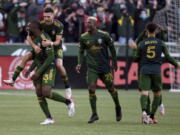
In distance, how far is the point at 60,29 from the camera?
674 inches

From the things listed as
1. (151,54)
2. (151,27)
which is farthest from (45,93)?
(151,27)

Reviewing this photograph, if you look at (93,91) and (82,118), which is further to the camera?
(82,118)

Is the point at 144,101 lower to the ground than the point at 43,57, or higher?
lower

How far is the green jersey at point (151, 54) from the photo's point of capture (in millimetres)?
15961

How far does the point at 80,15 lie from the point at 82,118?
1210 cm

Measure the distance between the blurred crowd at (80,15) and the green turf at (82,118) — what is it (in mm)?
3678

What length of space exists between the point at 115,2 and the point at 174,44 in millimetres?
2993

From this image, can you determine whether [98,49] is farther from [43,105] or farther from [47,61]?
[43,105]

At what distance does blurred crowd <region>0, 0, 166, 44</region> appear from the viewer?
28453 mm

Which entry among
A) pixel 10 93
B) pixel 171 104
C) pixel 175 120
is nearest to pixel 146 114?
pixel 175 120

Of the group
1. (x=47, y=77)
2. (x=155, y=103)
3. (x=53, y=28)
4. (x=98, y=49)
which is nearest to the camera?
(x=47, y=77)

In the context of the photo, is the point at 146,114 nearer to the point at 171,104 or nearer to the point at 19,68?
the point at 19,68

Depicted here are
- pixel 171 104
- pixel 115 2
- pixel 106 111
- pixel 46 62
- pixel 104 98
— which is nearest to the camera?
pixel 46 62

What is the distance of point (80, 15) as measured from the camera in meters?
29.1
